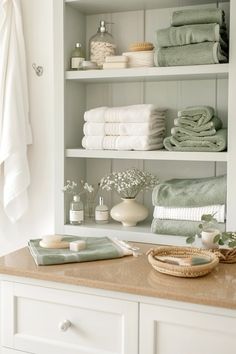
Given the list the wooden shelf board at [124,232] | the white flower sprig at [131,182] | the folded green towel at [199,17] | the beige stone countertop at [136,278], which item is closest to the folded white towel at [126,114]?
the white flower sprig at [131,182]

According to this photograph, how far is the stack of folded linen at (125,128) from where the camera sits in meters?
1.95

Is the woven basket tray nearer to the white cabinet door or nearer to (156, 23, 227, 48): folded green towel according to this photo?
the white cabinet door

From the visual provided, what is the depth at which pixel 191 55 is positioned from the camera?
1.84m

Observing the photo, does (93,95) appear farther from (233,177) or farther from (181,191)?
(233,177)

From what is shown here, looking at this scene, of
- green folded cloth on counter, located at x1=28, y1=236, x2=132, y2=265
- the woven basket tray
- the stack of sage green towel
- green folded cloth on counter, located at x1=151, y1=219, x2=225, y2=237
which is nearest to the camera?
the woven basket tray

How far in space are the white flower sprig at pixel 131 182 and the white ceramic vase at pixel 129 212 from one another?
3cm

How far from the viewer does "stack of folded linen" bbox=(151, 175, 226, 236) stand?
1.88 meters

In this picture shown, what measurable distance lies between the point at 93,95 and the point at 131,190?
51cm

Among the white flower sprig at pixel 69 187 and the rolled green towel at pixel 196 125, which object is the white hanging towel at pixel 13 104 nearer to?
the white flower sprig at pixel 69 187

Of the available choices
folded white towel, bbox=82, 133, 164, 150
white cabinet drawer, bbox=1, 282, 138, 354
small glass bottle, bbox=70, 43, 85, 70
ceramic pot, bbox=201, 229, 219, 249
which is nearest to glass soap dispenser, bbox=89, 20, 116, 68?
small glass bottle, bbox=70, 43, 85, 70

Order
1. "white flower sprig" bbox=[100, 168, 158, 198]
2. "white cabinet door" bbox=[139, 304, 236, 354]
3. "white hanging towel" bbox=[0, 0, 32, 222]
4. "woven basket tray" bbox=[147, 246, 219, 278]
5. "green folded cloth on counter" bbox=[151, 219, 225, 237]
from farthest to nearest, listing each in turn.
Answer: "white hanging towel" bbox=[0, 0, 32, 222]
"white flower sprig" bbox=[100, 168, 158, 198]
"green folded cloth on counter" bbox=[151, 219, 225, 237]
"woven basket tray" bbox=[147, 246, 219, 278]
"white cabinet door" bbox=[139, 304, 236, 354]

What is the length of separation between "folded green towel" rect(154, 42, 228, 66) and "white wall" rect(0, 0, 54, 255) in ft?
2.08

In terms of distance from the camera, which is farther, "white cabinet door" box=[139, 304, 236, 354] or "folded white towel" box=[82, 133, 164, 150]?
"folded white towel" box=[82, 133, 164, 150]

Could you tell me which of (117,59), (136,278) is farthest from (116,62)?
(136,278)
